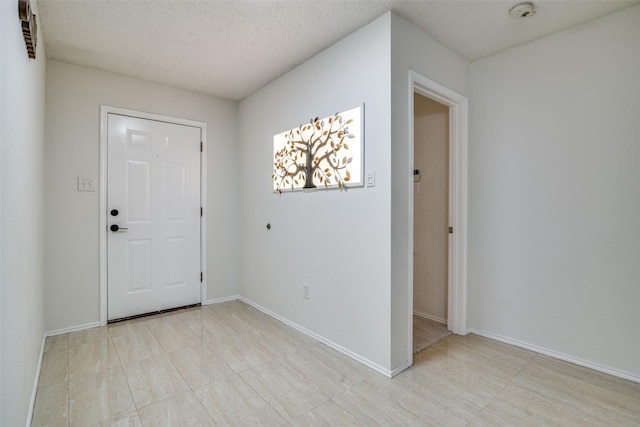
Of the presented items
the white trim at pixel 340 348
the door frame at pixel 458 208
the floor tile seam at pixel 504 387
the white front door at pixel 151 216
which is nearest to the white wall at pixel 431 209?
the door frame at pixel 458 208

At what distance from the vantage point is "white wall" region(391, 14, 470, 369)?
2.01 meters

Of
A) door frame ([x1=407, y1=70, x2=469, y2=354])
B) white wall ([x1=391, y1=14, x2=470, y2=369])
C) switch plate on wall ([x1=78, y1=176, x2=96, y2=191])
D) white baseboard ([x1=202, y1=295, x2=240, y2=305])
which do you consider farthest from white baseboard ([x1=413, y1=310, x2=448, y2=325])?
switch plate on wall ([x1=78, y1=176, x2=96, y2=191])

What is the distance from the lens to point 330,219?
245 centimetres

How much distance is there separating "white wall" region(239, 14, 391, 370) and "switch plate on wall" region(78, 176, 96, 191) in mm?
1454

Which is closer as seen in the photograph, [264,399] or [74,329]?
[264,399]

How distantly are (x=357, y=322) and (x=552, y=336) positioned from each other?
143cm

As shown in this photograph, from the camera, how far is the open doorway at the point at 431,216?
9.57 feet

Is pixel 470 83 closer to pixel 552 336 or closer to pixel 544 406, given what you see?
pixel 552 336

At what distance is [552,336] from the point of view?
225 cm

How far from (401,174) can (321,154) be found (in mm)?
718

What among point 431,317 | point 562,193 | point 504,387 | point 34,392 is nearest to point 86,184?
point 34,392

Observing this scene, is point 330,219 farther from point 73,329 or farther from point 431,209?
point 73,329

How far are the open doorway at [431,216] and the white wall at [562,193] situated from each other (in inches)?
11.3

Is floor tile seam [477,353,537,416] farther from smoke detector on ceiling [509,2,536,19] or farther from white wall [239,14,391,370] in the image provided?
smoke detector on ceiling [509,2,536,19]
